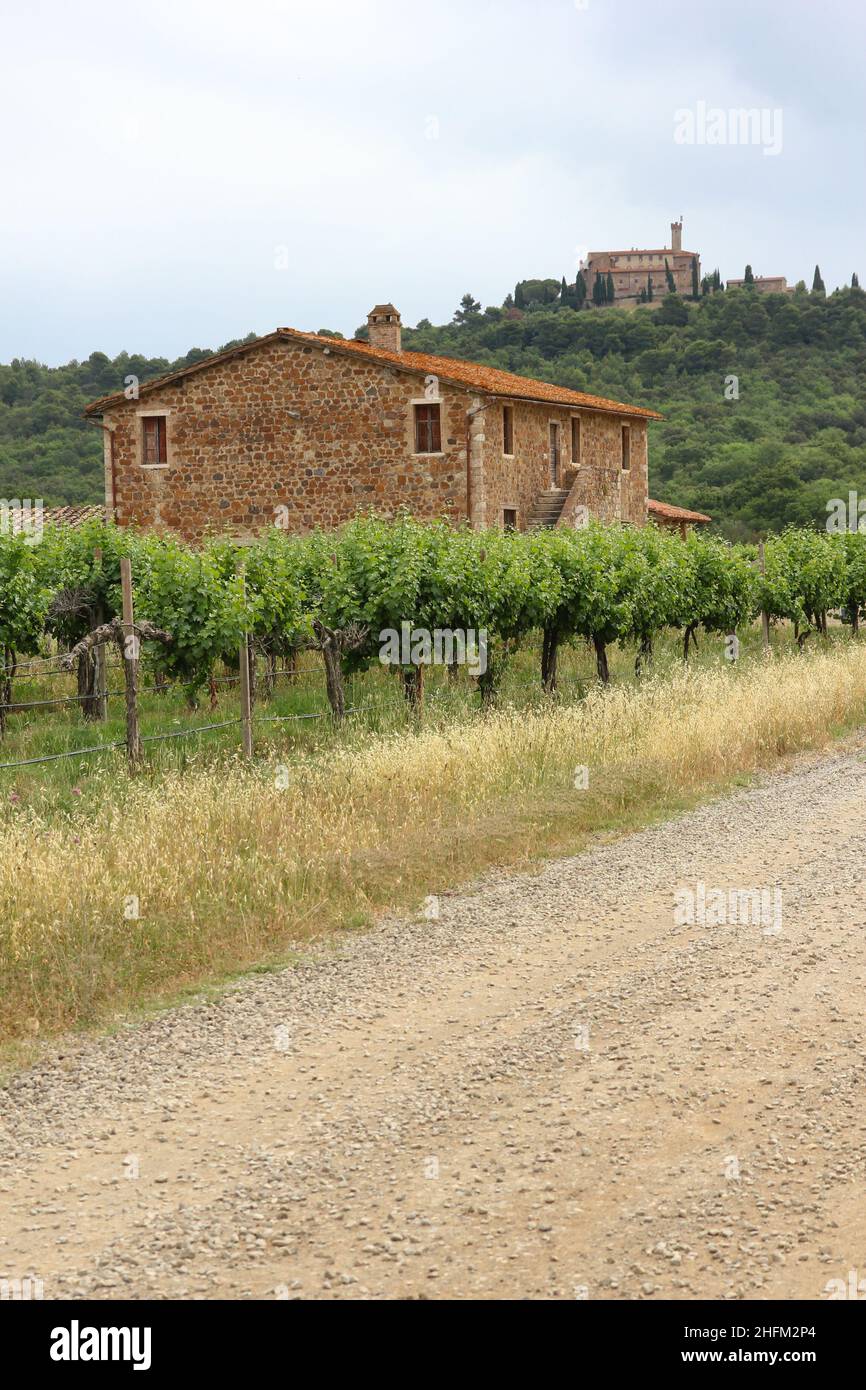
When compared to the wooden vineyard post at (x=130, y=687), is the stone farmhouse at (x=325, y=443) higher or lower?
higher

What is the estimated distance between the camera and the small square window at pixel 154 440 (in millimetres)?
32938

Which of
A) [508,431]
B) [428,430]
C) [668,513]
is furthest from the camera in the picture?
[668,513]

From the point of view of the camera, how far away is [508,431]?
105 feet

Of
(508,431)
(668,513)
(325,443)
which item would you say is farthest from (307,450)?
(668,513)

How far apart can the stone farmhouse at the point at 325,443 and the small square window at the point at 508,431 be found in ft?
0.08

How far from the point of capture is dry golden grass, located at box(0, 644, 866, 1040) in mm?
6727

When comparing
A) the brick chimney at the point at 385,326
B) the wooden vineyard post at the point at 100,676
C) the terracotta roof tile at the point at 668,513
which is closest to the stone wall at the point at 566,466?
the terracotta roof tile at the point at 668,513

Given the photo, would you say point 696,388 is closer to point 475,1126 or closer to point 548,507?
point 548,507

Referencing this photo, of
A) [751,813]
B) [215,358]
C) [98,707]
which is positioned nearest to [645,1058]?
[751,813]

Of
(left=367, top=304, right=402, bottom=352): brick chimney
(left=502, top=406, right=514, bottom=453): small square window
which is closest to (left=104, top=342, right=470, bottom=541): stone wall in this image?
(left=502, top=406, right=514, bottom=453): small square window

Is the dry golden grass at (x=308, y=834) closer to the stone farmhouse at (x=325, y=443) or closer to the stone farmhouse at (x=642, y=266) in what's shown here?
the stone farmhouse at (x=325, y=443)

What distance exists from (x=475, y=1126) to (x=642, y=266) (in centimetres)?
16900

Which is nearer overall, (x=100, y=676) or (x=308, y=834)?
(x=308, y=834)

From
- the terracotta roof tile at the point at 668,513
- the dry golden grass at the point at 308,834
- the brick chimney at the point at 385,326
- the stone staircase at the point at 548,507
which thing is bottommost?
the dry golden grass at the point at 308,834
